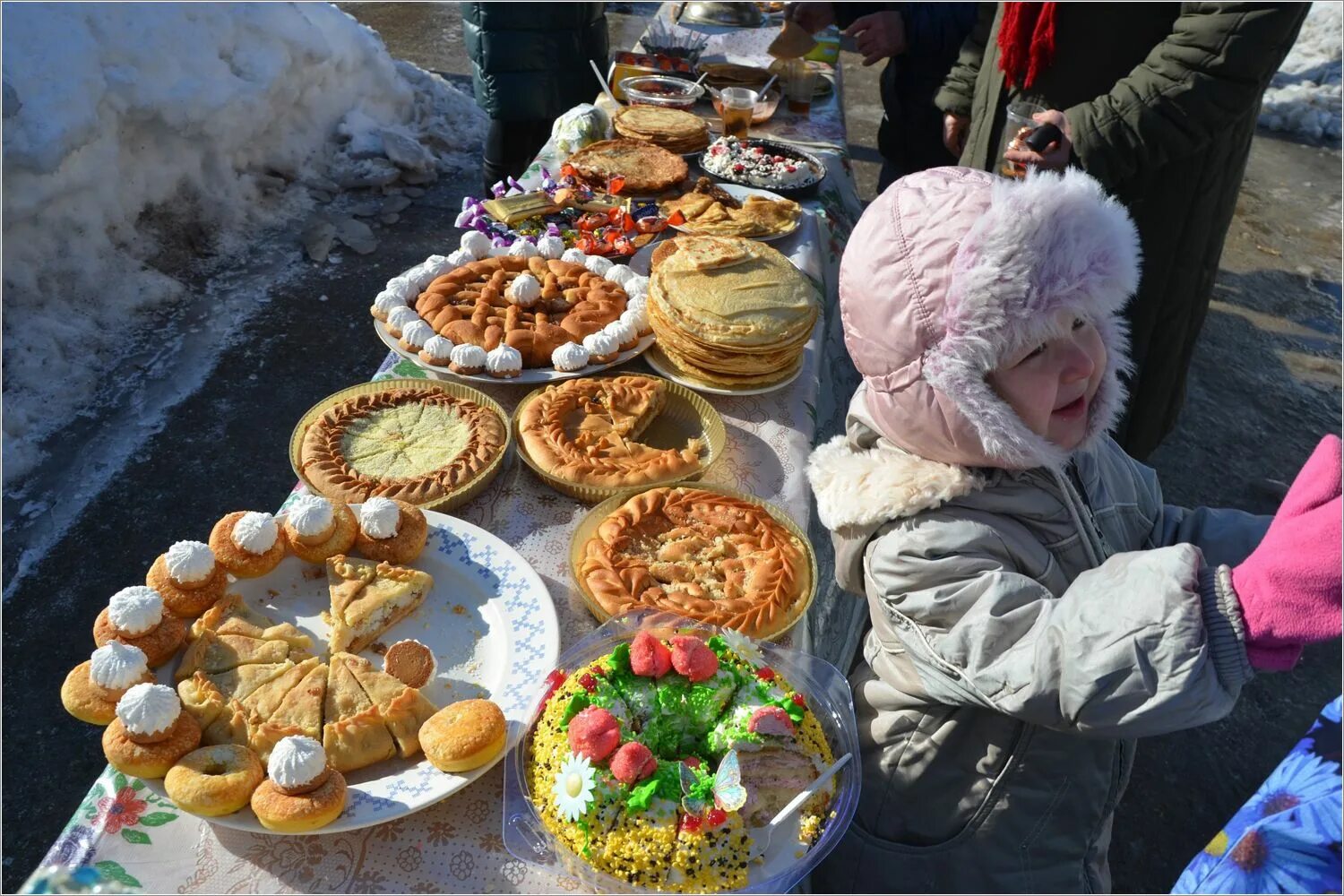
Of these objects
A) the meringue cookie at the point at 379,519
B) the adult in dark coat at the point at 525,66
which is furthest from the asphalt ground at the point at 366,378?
the meringue cookie at the point at 379,519

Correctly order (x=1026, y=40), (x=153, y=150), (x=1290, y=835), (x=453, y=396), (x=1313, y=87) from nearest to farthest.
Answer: (x=1290, y=835), (x=453, y=396), (x=1026, y=40), (x=153, y=150), (x=1313, y=87)

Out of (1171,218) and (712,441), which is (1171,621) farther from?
(1171,218)

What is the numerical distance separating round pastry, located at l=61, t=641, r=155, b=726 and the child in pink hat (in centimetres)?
127

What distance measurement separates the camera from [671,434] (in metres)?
2.36

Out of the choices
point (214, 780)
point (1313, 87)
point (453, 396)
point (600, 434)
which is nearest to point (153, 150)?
point (453, 396)

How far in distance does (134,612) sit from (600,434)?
3.56 feet

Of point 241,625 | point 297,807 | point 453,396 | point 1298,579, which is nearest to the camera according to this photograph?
point 1298,579

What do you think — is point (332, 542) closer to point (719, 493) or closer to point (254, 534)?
point (254, 534)

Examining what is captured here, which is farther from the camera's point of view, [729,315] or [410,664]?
[729,315]

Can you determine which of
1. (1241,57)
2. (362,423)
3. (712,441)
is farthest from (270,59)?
(1241,57)

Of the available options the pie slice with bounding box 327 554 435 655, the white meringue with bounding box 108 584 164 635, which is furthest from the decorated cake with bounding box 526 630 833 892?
the white meringue with bounding box 108 584 164 635

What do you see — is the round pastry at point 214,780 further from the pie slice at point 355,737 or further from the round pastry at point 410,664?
the round pastry at point 410,664

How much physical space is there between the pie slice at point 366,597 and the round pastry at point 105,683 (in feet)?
1.10

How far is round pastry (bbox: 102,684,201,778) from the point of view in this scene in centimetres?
138
